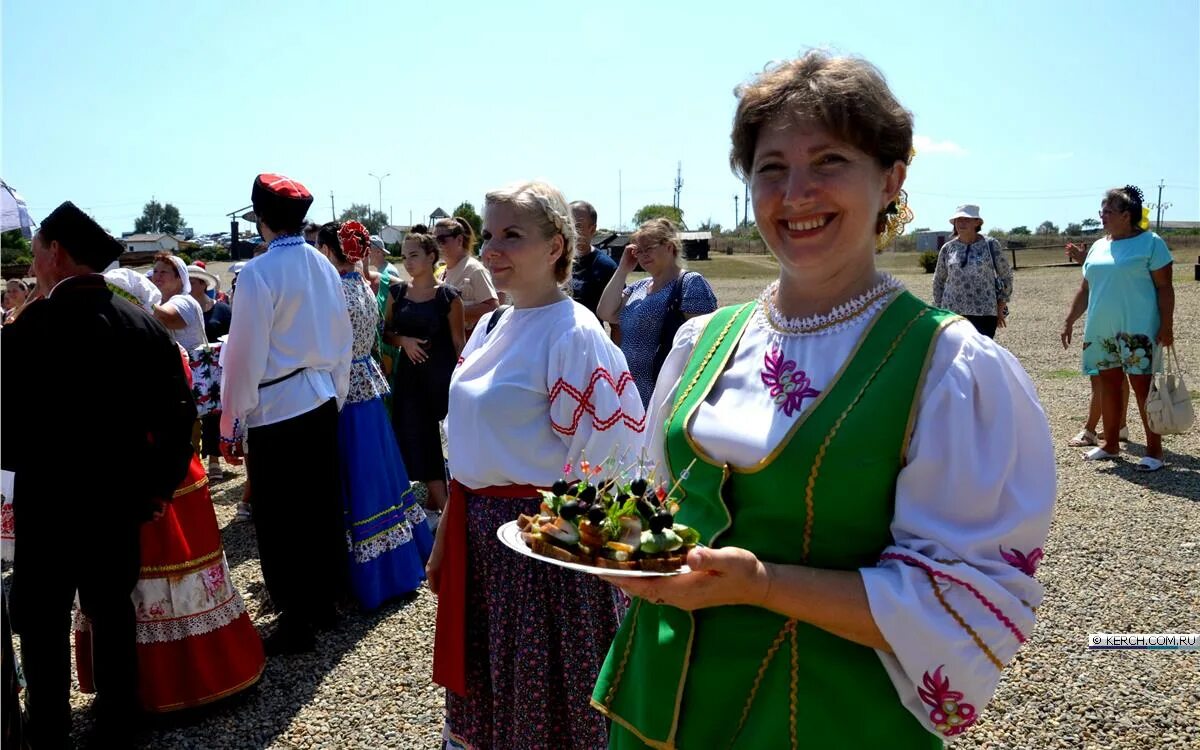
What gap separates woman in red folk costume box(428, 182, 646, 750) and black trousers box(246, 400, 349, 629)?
6.27 feet

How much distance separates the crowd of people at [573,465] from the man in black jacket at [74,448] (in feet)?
0.03

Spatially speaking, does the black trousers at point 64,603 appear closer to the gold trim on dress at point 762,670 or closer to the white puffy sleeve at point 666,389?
the white puffy sleeve at point 666,389

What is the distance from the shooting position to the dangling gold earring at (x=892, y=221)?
1.83m

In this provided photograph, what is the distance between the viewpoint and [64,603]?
3.60 m

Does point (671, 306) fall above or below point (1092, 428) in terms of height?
above

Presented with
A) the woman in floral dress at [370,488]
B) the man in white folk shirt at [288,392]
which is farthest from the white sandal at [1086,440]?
the man in white folk shirt at [288,392]

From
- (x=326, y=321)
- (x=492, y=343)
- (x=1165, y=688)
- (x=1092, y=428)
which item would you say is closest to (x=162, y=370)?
(x=326, y=321)

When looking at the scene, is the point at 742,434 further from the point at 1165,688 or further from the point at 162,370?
the point at 1165,688

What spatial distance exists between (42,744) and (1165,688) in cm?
456

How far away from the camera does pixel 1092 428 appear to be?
333 inches

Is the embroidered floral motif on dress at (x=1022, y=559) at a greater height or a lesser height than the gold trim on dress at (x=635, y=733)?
greater

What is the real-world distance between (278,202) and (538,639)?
274cm

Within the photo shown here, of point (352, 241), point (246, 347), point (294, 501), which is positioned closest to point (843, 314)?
point (246, 347)

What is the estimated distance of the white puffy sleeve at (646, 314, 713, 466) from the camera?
199cm
